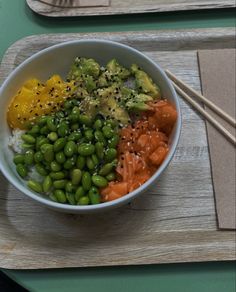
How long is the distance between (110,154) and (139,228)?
0.63 feet

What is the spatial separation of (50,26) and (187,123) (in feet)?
1.76

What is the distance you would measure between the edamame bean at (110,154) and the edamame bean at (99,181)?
0.04 metres

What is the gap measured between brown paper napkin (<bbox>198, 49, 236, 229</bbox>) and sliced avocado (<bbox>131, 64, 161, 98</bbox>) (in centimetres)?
19

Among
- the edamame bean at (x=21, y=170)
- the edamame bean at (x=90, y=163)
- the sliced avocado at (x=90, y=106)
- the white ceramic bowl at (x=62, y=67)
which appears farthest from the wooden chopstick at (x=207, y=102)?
the edamame bean at (x=21, y=170)

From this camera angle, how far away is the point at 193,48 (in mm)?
1157

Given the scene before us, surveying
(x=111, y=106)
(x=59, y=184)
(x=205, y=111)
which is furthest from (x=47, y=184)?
(x=205, y=111)

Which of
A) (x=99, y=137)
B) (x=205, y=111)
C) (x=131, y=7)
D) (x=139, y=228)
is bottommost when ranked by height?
(x=139, y=228)

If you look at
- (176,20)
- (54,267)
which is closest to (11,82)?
(54,267)

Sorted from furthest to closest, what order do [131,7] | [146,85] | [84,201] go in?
[131,7] → [146,85] → [84,201]

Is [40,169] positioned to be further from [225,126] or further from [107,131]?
[225,126]

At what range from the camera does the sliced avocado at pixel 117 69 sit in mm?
997

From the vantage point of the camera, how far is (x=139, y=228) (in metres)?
0.92

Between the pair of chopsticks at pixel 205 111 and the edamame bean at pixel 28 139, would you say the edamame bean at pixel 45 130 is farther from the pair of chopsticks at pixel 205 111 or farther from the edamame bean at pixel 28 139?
the pair of chopsticks at pixel 205 111

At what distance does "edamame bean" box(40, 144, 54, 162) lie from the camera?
2.87 feet
